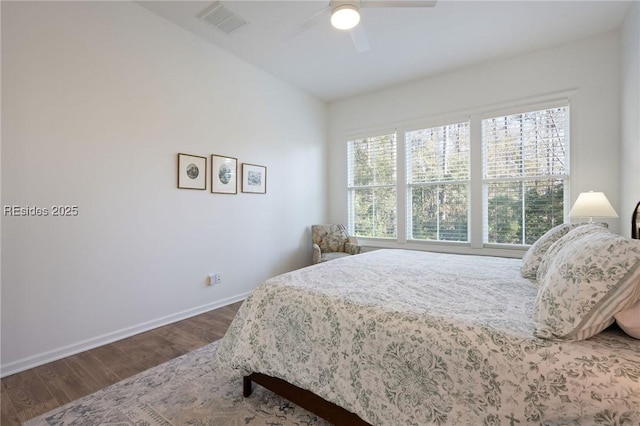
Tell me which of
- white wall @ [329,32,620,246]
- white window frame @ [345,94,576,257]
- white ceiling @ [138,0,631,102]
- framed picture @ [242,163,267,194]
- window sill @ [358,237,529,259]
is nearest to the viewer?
white ceiling @ [138,0,631,102]

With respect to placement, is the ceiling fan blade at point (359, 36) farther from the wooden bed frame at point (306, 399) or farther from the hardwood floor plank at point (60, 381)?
the hardwood floor plank at point (60, 381)

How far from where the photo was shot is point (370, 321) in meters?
1.30

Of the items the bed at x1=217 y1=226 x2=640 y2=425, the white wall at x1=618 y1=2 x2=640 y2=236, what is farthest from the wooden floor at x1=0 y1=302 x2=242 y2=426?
the white wall at x1=618 y1=2 x2=640 y2=236

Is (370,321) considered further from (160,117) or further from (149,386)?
(160,117)

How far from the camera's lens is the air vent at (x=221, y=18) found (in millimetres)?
2683

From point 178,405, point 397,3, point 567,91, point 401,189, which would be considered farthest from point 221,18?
point 567,91

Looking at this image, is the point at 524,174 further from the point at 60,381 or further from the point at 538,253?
the point at 60,381

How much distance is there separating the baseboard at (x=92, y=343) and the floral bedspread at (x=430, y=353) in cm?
141

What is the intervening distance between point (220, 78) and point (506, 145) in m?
3.57

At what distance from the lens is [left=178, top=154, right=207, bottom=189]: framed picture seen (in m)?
3.03

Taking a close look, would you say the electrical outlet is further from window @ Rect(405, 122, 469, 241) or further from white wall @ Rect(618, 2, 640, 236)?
white wall @ Rect(618, 2, 640, 236)

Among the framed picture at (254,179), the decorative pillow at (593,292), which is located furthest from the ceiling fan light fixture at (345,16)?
the framed picture at (254,179)

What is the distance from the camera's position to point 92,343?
242 centimetres

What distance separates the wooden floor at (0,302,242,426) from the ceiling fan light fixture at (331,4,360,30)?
2.77 meters
